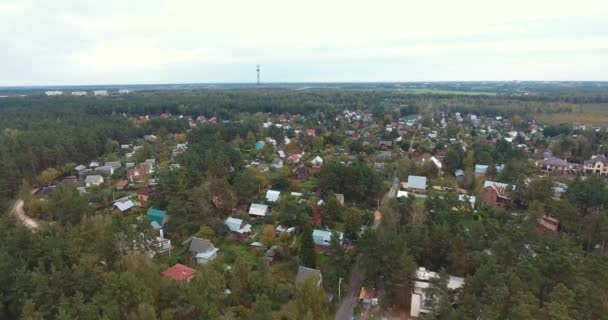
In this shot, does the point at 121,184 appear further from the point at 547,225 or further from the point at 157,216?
the point at 547,225

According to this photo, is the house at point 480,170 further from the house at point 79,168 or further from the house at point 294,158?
the house at point 79,168

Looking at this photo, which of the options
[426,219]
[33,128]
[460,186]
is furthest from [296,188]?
[33,128]

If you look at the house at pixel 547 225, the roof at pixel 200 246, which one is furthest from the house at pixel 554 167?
the roof at pixel 200 246

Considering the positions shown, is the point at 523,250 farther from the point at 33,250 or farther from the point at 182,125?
the point at 182,125

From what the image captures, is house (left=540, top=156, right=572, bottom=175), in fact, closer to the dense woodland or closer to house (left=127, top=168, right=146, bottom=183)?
the dense woodland

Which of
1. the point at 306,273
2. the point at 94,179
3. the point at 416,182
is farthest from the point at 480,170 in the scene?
the point at 94,179

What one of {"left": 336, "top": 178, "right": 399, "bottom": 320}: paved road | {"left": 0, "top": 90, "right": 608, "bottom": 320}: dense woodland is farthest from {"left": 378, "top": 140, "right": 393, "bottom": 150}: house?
{"left": 336, "top": 178, "right": 399, "bottom": 320}: paved road

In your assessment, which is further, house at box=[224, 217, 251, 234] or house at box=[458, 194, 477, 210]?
house at box=[458, 194, 477, 210]
